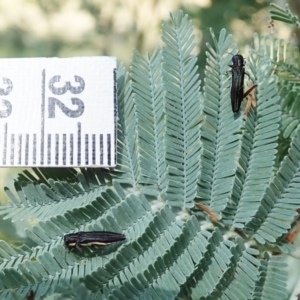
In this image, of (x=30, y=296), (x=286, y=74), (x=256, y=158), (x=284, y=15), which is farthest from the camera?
(x=286, y=74)

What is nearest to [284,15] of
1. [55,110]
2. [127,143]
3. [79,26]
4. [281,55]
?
[281,55]

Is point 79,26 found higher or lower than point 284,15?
higher

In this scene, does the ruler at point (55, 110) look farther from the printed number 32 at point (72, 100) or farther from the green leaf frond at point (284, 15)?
the green leaf frond at point (284, 15)

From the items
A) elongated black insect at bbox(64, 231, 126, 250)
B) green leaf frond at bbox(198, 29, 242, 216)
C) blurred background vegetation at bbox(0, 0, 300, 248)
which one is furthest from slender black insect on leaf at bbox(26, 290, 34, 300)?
blurred background vegetation at bbox(0, 0, 300, 248)

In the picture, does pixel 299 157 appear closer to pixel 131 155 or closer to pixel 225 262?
pixel 225 262

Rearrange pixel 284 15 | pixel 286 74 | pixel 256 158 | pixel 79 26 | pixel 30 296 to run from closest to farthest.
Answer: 1. pixel 30 296
2. pixel 256 158
3. pixel 284 15
4. pixel 286 74
5. pixel 79 26

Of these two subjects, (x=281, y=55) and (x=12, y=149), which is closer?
(x=12, y=149)

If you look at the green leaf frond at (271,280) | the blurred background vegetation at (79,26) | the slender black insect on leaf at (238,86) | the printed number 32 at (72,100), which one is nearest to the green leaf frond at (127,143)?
the printed number 32 at (72,100)

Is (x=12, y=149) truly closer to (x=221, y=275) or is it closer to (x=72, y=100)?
(x=72, y=100)
